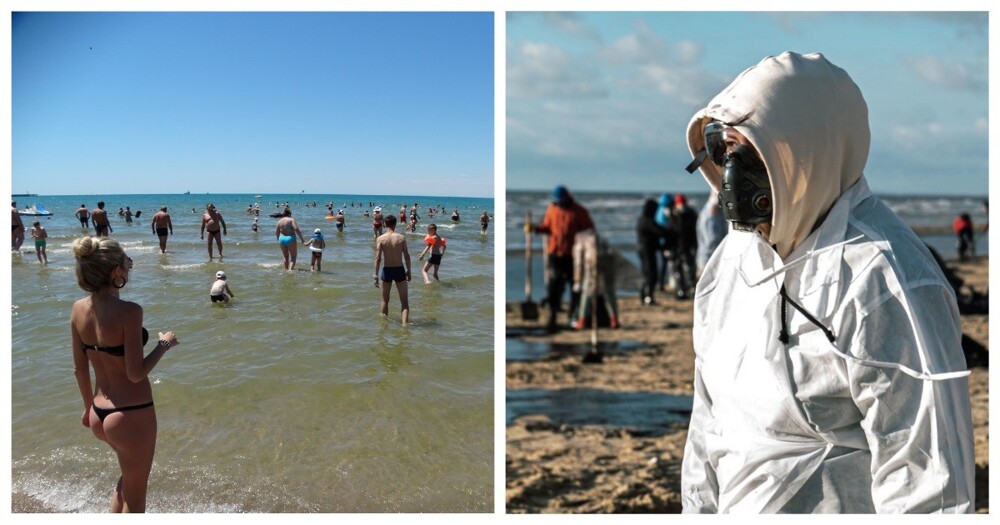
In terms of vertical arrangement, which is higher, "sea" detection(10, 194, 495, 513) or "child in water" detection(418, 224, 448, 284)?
"child in water" detection(418, 224, 448, 284)

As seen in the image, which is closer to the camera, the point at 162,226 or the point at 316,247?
the point at 162,226

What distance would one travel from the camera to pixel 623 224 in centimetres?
1858

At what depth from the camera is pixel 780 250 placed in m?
1.60

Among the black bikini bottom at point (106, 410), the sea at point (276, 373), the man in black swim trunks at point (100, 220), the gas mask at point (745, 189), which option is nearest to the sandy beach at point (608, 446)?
the sea at point (276, 373)

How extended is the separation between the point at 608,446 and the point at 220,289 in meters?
2.49

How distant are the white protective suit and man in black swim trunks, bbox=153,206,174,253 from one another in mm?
2856

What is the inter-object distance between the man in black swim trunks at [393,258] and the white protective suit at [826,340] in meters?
2.53

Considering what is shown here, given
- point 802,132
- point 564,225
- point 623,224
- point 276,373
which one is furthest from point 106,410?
point 623,224

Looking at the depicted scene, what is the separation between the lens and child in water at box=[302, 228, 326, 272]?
4215mm

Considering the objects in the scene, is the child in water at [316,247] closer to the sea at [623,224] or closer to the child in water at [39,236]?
the child in water at [39,236]

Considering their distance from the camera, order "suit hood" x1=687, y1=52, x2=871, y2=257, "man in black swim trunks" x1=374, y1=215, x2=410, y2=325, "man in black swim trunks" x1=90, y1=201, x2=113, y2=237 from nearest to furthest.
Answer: "suit hood" x1=687, y1=52, x2=871, y2=257 → "man in black swim trunks" x1=90, y1=201, x2=113, y2=237 → "man in black swim trunks" x1=374, y1=215, x2=410, y2=325

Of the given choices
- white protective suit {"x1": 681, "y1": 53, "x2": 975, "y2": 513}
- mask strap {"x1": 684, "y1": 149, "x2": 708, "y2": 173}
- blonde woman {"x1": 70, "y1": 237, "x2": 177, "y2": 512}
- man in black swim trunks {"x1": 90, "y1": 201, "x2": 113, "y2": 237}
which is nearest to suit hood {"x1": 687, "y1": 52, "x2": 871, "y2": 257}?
white protective suit {"x1": 681, "y1": 53, "x2": 975, "y2": 513}

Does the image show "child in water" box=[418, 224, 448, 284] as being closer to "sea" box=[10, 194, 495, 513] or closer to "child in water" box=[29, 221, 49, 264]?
"sea" box=[10, 194, 495, 513]

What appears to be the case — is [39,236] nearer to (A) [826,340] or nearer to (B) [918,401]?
(A) [826,340]
